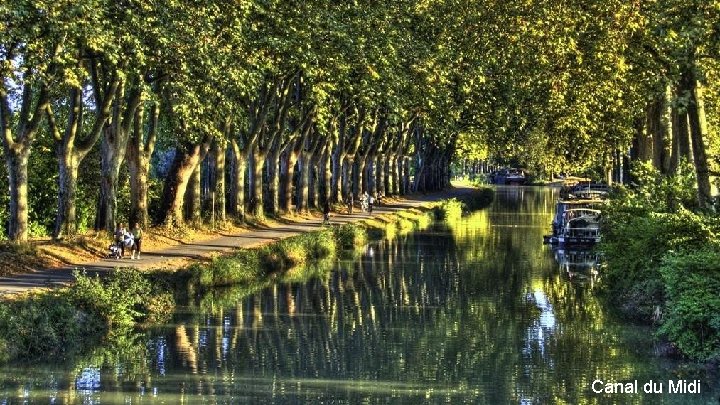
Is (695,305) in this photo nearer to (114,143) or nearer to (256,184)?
(114,143)

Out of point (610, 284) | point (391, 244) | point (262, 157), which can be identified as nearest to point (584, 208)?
point (391, 244)

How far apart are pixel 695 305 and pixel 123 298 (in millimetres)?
11971

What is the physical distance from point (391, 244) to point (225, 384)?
103 ft

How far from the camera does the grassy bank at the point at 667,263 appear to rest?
19.2m

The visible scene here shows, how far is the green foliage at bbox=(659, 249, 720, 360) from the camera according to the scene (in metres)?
18.8

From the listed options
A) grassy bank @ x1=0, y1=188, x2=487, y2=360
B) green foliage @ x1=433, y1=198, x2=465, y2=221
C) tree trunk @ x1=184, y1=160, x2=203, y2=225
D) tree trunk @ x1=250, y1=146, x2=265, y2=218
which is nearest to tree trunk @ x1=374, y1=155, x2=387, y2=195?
green foliage @ x1=433, y1=198, x2=465, y2=221

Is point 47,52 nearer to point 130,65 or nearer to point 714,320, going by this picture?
point 130,65

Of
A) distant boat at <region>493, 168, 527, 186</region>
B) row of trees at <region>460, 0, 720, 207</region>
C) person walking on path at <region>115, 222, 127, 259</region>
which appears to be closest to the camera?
row of trees at <region>460, 0, 720, 207</region>

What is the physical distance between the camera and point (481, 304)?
29.8 meters

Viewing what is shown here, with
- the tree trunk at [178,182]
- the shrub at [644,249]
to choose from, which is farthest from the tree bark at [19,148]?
the shrub at [644,249]

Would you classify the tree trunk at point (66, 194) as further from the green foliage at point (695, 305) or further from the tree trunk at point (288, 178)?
the tree trunk at point (288, 178)

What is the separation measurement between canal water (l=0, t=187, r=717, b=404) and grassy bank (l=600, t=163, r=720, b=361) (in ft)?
2.29

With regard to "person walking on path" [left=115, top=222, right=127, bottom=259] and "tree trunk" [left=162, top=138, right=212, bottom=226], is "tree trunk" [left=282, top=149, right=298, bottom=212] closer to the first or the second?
"tree trunk" [left=162, top=138, right=212, bottom=226]

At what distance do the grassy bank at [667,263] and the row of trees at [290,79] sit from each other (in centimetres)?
173
